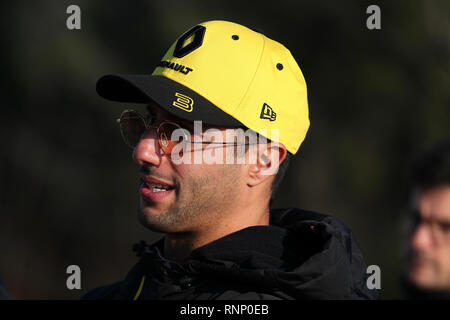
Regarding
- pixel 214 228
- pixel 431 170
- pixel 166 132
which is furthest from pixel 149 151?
pixel 431 170

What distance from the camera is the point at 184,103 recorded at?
2.36 metres

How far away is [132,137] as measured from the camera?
2693 mm

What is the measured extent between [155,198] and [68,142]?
A: 7.43 meters

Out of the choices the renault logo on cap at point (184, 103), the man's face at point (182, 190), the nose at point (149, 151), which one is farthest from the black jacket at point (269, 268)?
the renault logo on cap at point (184, 103)

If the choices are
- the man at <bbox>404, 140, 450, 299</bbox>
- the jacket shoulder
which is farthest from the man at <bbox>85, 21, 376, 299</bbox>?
the man at <bbox>404, 140, 450, 299</bbox>

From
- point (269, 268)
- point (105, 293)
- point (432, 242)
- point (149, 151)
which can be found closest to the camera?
point (432, 242)

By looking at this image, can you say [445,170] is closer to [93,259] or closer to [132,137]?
[132,137]

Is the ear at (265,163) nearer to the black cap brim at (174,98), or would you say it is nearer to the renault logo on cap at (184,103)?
the black cap brim at (174,98)

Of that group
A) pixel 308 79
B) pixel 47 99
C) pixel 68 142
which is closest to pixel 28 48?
pixel 47 99

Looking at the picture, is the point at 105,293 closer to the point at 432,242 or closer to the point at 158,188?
the point at 158,188

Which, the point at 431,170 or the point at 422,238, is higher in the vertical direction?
the point at 431,170

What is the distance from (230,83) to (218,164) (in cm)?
31

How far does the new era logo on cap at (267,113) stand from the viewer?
2420mm

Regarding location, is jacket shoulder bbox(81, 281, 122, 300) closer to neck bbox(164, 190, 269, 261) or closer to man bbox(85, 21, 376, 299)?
man bbox(85, 21, 376, 299)
